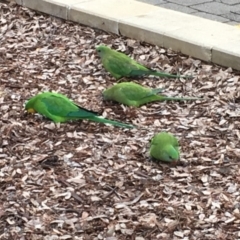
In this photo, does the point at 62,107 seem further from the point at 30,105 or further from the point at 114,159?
the point at 114,159

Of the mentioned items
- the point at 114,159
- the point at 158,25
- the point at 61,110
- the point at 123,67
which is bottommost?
the point at 114,159

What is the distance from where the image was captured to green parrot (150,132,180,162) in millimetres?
3969

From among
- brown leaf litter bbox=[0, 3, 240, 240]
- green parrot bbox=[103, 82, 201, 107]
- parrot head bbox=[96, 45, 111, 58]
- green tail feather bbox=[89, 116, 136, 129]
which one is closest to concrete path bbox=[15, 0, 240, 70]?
brown leaf litter bbox=[0, 3, 240, 240]

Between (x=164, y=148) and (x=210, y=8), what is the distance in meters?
2.74

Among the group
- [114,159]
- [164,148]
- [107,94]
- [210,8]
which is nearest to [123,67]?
[107,94]

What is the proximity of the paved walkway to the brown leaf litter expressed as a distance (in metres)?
0.83

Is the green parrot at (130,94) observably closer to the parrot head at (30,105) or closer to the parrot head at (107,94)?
the parrot head at (107,94)

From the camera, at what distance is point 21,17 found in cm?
648

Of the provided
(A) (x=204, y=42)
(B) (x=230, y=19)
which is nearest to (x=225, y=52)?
(A) (x=204, y=42)

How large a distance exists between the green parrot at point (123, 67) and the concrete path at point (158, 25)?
0.33 meters

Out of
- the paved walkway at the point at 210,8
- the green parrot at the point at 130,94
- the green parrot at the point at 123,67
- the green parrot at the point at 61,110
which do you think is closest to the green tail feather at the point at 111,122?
the green parrot at the point at 61,110

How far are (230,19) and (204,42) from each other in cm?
88

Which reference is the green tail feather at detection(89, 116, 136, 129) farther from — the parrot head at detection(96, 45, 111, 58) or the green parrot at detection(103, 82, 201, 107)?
the parrot head at detection(96, 45, 111, 58)

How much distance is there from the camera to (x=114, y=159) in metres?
4.13
